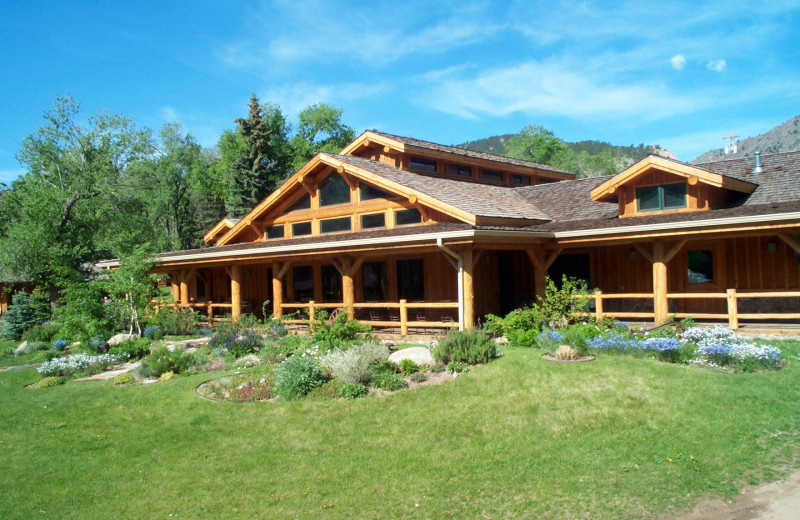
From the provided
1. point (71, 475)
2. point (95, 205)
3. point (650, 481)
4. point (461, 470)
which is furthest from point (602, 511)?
point (95, 205)

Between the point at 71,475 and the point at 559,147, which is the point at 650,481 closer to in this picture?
the point at 71,475

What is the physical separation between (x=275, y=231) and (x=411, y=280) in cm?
616

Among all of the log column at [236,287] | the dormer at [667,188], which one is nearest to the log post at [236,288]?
the log column at [236,287]

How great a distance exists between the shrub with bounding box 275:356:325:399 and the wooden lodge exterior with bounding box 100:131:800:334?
457 cm

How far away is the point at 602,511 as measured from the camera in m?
5.96

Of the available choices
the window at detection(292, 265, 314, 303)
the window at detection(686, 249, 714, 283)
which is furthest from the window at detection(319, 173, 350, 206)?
the window at detection(686, 249, 714, 283)

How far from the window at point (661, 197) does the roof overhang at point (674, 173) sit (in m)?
0.54

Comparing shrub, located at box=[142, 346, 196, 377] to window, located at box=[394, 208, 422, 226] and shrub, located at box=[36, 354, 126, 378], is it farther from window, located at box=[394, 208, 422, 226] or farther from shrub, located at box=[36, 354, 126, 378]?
window, located at box=[394, 208, 422, 226]

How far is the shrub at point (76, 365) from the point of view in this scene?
14.4m

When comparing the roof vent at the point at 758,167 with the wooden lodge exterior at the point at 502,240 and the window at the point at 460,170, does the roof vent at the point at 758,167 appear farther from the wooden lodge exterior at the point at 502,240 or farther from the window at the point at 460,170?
the window at the point at 460,170

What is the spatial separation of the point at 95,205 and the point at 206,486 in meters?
28.2

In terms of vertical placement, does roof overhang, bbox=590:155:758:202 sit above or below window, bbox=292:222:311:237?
above

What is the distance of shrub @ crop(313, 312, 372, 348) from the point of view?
13.8 meters

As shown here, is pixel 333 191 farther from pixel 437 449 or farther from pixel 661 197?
pixel 437 449
